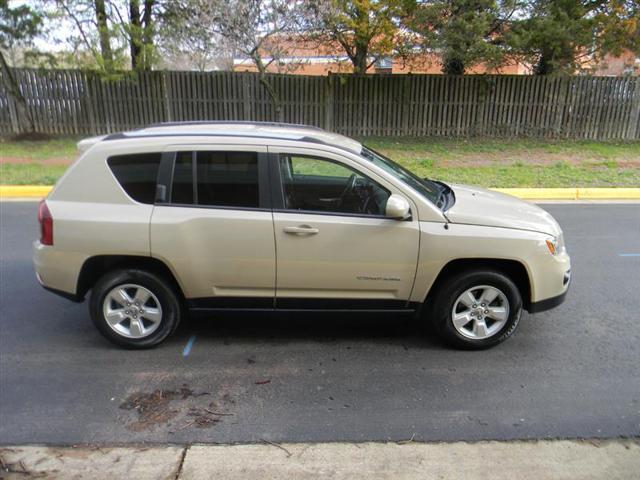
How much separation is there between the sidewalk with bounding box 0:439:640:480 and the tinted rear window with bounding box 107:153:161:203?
6.04ft

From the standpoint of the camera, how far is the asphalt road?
3.13 metres

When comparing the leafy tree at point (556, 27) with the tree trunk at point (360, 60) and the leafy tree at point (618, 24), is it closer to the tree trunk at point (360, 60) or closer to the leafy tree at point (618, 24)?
the leafy tree at point (618, 24)

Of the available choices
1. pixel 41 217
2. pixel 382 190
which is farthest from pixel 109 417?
pixel 382 190

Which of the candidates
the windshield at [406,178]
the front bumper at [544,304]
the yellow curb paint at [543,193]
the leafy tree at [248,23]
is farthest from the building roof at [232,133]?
the leafy tree at [248,23]

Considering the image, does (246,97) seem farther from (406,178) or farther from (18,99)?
(406,178)

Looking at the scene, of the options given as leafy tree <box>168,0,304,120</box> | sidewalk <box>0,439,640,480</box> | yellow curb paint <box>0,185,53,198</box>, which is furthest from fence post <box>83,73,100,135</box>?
sidewalk <box>0,439,640,480</box>

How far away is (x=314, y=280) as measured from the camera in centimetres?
390

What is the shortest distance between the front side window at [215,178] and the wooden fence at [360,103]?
12.1 meters

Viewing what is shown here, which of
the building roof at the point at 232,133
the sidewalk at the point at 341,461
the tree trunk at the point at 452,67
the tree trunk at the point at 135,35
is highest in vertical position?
the tree trunk at the point at 135,35

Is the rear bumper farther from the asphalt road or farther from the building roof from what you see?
the building roof

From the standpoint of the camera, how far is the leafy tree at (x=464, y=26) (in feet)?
43.1

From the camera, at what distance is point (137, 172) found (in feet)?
12.7

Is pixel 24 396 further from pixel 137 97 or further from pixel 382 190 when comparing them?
pixel 137 97

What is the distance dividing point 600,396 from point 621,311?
5.61ft
